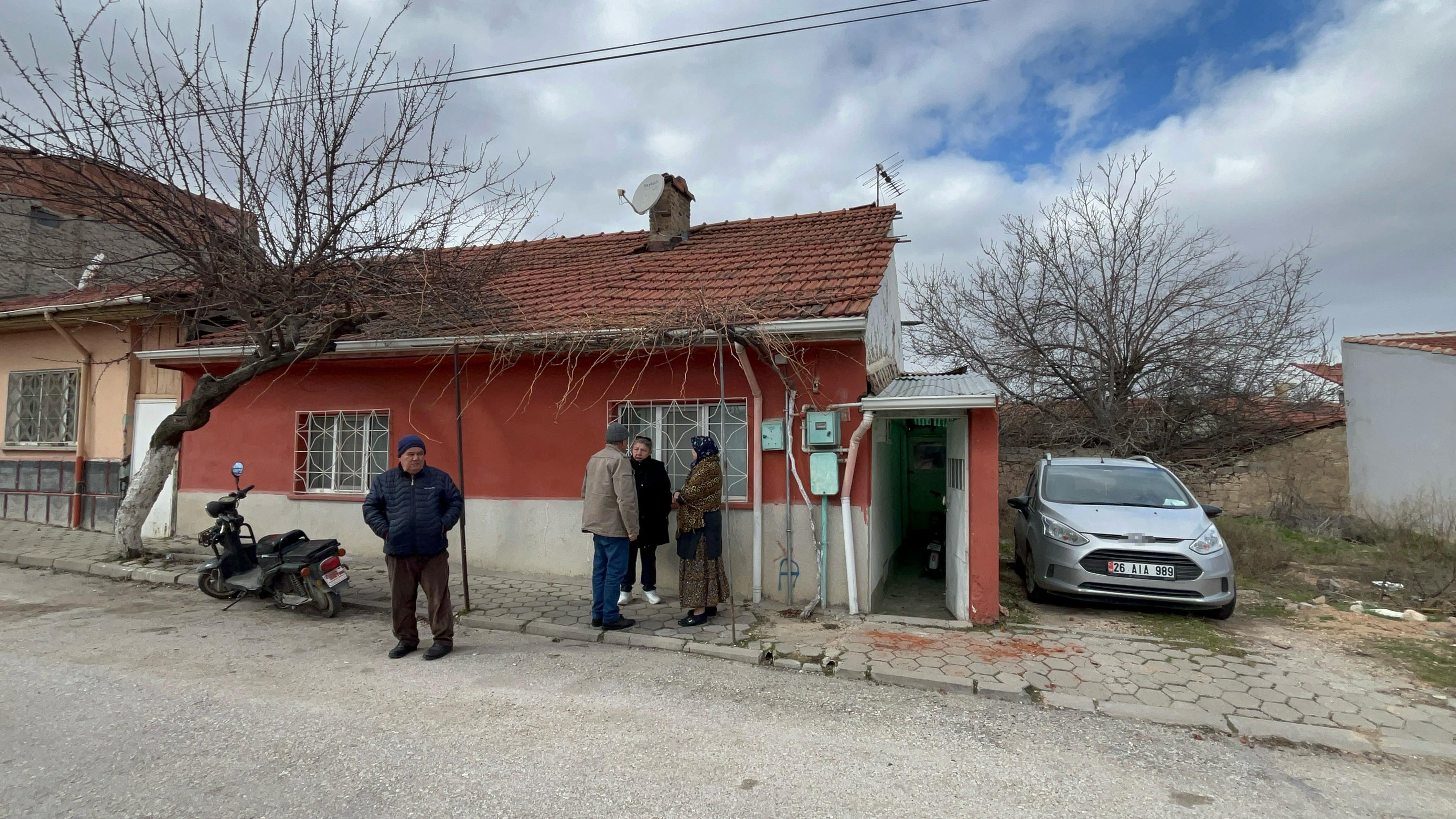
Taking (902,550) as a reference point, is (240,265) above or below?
above

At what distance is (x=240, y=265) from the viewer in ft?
21.6

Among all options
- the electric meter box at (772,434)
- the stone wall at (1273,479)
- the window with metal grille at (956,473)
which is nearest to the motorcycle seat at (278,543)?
the electric meter box at (772,434)

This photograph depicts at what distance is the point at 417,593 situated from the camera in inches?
212

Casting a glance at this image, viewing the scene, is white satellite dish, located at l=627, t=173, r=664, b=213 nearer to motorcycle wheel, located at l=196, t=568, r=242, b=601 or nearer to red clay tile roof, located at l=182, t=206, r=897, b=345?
red clay tile roof, located at l=182, t=206, r=897, b=345

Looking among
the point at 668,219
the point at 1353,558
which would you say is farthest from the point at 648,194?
the point at 1353,558

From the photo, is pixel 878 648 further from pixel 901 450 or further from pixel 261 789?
pixel 901 450

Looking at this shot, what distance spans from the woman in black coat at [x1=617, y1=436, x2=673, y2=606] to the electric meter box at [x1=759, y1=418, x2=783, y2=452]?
996 mm

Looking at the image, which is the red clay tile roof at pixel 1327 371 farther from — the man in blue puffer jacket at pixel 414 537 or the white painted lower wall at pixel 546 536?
the man in blue puffer jacket at pixel 414 537

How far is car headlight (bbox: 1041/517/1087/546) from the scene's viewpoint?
6.59 meters

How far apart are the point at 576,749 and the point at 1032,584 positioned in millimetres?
5213

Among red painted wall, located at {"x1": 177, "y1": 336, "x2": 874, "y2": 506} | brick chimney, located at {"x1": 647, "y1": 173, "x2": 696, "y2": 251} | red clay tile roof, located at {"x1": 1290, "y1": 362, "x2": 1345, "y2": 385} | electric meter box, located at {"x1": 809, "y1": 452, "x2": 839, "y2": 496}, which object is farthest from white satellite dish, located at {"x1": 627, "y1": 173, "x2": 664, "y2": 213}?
red clay tile roof, located at {"x1": 1290, "y1": 362, "x2": 1345, "y2": 385}

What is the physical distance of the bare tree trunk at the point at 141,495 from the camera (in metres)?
7.84

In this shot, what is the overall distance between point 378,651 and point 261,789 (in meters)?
2.28

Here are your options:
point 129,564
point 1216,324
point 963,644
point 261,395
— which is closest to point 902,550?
point 963,644
